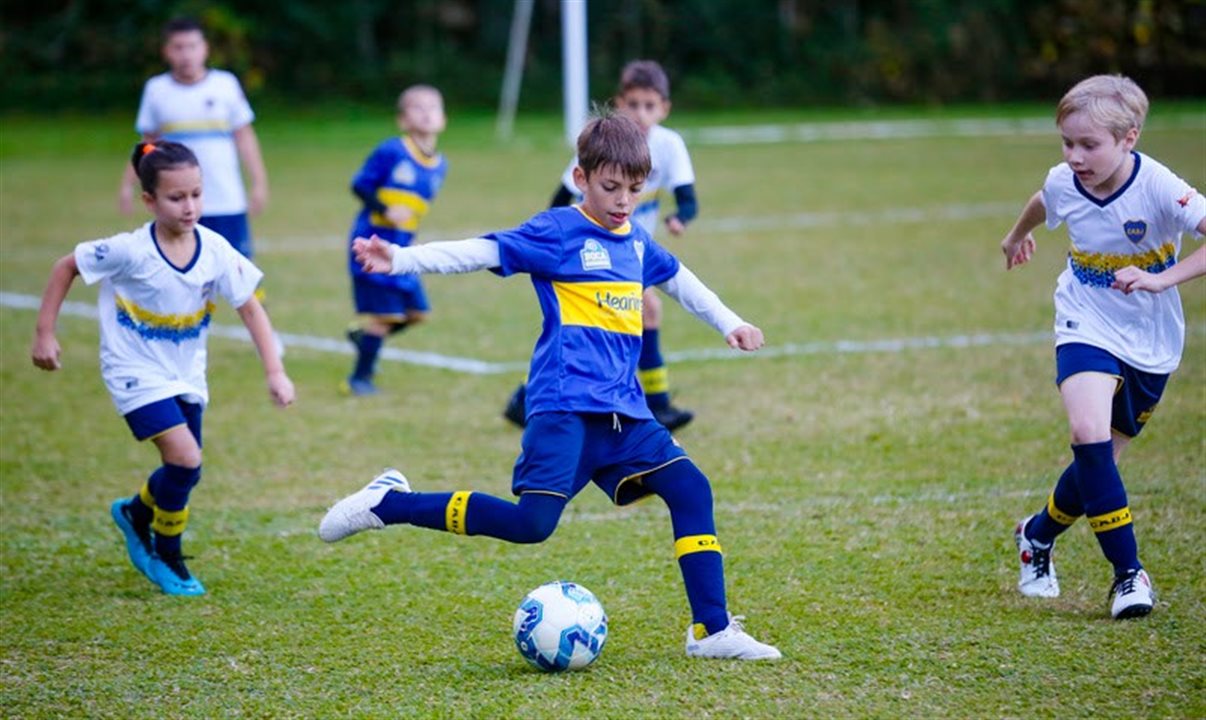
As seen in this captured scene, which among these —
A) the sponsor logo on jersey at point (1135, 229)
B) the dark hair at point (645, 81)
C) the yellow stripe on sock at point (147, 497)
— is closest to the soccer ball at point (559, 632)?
the yellow stripe on sock at point (147, 497)

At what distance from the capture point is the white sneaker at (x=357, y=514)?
16.8 feet

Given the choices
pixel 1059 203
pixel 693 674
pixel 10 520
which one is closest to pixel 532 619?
pixel 693 674

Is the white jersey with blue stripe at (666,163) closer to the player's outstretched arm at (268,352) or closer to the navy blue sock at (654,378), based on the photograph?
the navy blue sock at (654,378)

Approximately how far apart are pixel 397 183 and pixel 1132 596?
18.7ft

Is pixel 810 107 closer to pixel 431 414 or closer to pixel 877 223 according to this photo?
pixel 877 223

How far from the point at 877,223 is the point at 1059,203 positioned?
33.8 feet

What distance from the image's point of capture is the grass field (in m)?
Result: 4.69

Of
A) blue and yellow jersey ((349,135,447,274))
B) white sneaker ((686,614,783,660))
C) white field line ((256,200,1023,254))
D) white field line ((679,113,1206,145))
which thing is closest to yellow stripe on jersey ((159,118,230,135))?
blue and yellow jersey ((349,135,447,274))

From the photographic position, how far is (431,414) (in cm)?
886

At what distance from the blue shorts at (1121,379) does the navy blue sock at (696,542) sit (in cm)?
142

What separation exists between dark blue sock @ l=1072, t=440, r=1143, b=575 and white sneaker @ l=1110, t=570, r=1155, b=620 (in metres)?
0.04

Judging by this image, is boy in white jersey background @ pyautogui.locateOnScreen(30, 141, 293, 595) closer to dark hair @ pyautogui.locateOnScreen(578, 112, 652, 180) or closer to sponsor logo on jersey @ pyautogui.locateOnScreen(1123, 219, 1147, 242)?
dark hair @ pyautogui.locateOnScreen(578, 112, 652, 180)

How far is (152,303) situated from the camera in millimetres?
5711

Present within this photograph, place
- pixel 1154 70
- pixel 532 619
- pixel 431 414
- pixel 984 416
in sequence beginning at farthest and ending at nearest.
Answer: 1. pixel 1154 70
2. pixel 431 414
3. pixel 984 416
4. pixel 532 619
